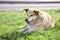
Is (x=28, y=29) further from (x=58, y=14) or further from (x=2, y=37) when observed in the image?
(x=58, y=14)

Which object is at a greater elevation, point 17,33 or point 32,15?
point 32,15

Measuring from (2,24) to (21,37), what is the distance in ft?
1.31

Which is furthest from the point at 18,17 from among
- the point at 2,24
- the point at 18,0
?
the point at 18,0

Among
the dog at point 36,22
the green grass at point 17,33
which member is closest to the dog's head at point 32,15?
the dog at point 36,22

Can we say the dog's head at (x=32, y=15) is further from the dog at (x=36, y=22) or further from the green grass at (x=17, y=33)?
the green grass at (x=17, y=33)

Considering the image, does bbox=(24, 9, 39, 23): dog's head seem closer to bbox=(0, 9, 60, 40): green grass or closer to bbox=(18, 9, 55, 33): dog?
bbox=(18, 9, 55, 33): dog

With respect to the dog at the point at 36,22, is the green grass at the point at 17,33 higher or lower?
lower

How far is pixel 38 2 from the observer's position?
3.51 m

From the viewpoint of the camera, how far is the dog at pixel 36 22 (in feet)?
6.03

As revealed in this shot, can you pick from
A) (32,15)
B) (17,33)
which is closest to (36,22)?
(32,15)

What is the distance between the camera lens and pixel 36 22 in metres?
1.86

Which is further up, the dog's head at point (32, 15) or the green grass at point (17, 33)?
the dog's head at point (32, 15)

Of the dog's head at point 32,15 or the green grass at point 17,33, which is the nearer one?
the green grass at point 17,33

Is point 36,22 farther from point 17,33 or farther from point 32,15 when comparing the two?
point 17,33
